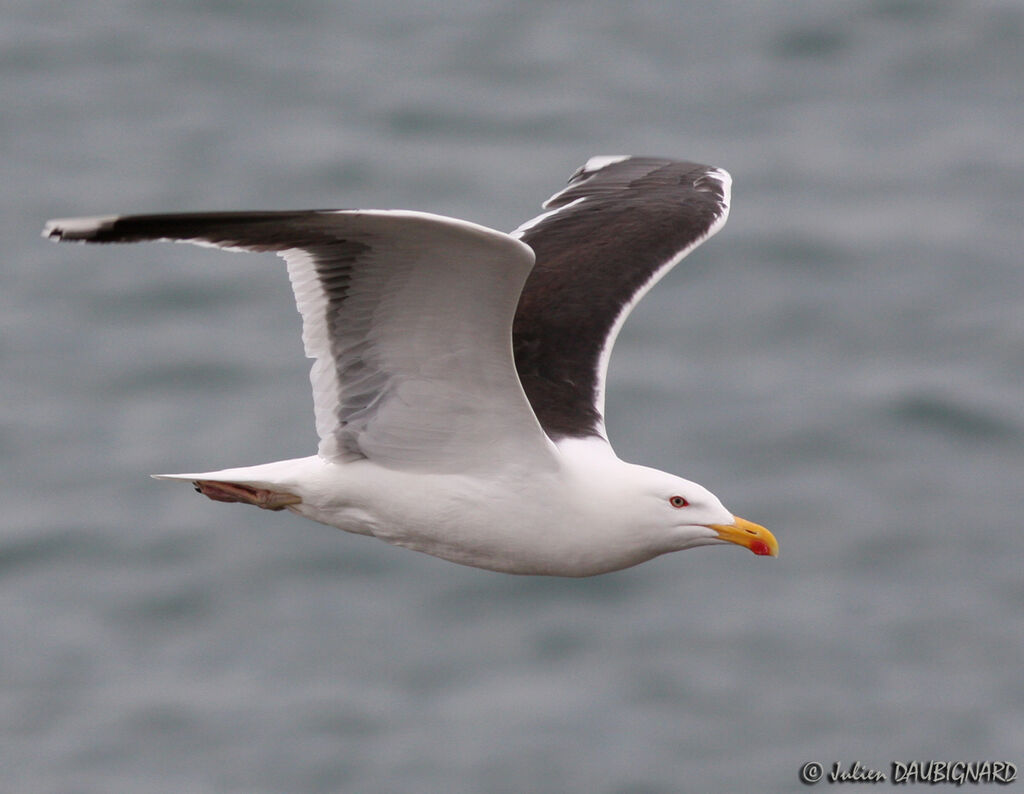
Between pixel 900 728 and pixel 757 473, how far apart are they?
3.26 meters

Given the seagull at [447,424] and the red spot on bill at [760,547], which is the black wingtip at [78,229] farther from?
the red spot on bill at [760,547]

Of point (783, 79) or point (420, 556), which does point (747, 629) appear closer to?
point (420, 556)

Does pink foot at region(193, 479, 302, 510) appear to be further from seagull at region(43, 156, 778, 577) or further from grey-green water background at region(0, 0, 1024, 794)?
grey-green water background at region(0, 0, 1024, 794)

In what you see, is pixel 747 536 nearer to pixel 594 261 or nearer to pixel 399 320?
pixel 399 320

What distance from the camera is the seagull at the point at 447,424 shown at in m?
8.99

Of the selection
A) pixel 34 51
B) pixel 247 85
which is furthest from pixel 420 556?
pixel 34 51

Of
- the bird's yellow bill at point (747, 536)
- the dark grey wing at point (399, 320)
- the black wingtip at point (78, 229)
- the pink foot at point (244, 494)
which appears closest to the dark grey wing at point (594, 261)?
the dark grey wing at point (399, 320)

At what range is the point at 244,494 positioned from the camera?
34.4ft

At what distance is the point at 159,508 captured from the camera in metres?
22.3

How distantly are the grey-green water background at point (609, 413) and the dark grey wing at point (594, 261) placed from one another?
8.13 m

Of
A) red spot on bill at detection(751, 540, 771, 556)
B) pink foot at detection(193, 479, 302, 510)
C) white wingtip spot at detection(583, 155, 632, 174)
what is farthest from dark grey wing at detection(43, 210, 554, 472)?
white wingtip spot at detection(583, 155, 632, 174)

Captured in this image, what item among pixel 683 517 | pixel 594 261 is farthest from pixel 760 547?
pixel 594 261

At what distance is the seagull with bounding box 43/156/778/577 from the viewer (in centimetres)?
899

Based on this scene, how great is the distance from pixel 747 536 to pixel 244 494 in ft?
8.95
